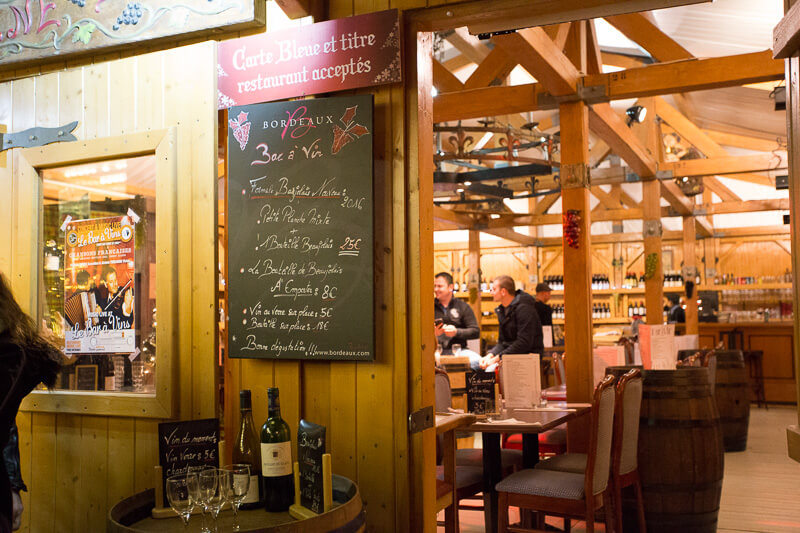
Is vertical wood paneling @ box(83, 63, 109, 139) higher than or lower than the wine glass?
higher

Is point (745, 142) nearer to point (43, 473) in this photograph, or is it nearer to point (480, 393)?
point (480, 393)

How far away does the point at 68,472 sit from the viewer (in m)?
3.43

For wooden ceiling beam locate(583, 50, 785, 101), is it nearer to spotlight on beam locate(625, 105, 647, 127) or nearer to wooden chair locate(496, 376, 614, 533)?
spotlight on beam locate(625, 105, 647, 127)

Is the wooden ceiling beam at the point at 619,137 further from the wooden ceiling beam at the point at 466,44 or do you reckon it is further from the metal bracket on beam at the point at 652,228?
the wooden ceiling beam at the point at 466,44

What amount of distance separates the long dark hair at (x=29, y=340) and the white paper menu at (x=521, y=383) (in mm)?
3101

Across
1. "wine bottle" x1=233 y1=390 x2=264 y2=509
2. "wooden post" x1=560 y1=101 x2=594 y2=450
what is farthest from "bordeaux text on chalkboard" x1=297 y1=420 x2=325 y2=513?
"wooden post" x1=560 y1=101 x2=594 y2=450

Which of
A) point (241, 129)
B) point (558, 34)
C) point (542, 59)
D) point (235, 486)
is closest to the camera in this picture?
point (235, 486)

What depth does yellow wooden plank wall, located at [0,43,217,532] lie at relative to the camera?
3.15 meters

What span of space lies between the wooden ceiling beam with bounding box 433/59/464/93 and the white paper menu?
2938 millimetres

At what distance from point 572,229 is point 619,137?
77.7 inches

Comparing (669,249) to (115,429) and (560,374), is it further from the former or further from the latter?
(115,429)

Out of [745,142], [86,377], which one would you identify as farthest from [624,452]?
[745,142]

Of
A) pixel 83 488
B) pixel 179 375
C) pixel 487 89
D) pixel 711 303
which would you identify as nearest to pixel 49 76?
pixel 179 375

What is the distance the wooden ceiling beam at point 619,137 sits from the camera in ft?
22.3
